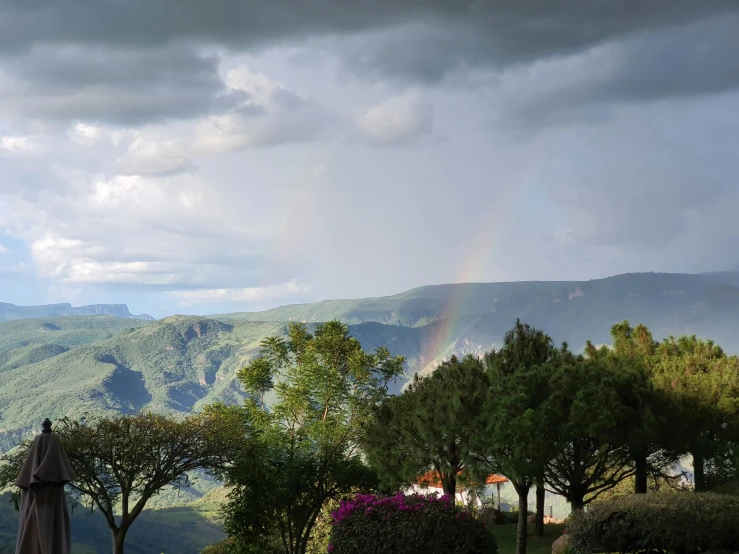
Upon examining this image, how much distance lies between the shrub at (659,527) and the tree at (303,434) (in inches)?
537

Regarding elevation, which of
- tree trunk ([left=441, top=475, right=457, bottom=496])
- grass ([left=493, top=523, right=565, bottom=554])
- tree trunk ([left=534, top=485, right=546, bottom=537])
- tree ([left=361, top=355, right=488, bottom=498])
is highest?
tree ([left=361, top=355, right=488, bottom=498])

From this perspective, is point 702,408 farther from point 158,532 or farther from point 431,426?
point 158,532

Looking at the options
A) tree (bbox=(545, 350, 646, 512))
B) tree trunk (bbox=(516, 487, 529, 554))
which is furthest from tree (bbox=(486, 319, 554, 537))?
tree trunk (bbox=(516, 487, 529, 554))

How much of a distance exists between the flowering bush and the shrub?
209 centimetres

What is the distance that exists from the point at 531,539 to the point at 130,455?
12.9m

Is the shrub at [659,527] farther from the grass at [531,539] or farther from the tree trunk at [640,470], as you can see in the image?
the grass at [531,539]

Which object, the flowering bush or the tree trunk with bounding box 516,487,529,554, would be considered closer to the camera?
the flowering bush

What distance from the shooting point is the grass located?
22.4 m

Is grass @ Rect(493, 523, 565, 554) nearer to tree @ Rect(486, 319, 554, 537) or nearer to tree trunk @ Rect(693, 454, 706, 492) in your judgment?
tree @ Rect(486, 319, 554, 537)

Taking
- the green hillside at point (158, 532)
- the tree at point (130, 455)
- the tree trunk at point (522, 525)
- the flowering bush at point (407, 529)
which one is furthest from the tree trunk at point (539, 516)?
the green hillside at point (158, 532)

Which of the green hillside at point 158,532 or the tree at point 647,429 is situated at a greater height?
the tree at point 647,429

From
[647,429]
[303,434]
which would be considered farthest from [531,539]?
[303,434]

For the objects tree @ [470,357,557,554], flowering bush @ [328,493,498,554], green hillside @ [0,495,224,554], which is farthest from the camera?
green hillside @ [0,495,224,554]

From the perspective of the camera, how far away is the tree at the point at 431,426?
21.3 metres
